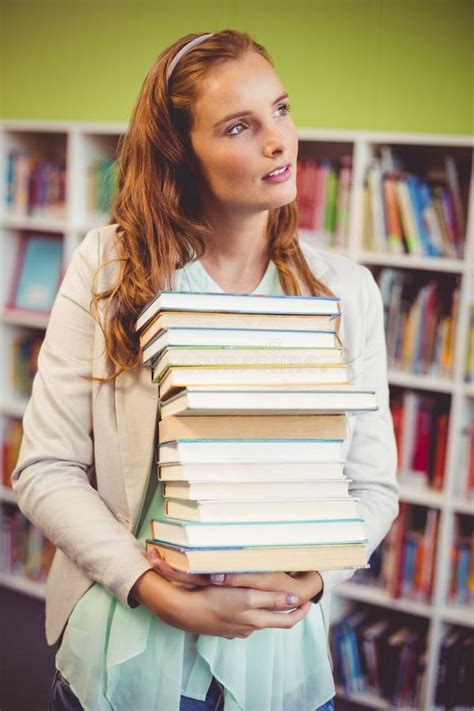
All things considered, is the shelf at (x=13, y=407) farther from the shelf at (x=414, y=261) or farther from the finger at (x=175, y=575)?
the finger at (x=175, y=575)

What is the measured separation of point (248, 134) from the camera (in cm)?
112

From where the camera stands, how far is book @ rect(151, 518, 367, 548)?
0.91 meters

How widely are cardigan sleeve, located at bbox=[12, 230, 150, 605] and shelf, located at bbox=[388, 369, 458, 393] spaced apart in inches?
61.1

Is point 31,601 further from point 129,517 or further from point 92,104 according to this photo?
point 129,517

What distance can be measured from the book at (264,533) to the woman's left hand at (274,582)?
57 mm

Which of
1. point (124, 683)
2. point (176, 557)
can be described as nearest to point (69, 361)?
point (176, 557)

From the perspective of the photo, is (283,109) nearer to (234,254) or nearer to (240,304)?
(234,254)

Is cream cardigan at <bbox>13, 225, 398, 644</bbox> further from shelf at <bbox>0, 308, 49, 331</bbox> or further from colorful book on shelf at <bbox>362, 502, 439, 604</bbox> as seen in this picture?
shelf at <bbox>0, 308, 49, 331</bbox>

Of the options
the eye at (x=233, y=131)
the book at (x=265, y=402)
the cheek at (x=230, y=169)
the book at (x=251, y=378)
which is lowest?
the book at (x=265, y=402)

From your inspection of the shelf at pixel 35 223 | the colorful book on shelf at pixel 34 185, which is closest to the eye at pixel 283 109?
Answer: the shelf at pixel 35 223

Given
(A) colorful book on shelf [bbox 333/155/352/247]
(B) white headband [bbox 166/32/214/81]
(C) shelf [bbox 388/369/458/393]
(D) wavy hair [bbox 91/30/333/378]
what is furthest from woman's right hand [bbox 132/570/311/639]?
(A) colorful book on shelf [bbox 333/155/352/247]

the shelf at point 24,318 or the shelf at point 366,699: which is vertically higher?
the shelf at point 24,318

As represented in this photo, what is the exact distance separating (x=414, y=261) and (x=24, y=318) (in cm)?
159

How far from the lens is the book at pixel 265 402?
0.89 metres
